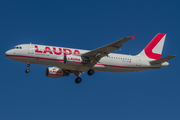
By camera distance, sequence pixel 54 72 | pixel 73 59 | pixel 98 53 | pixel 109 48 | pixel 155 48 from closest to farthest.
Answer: pixel 109 48, pixel 73 59, pixel 98 53, pixel 54 72, pixel 155 48

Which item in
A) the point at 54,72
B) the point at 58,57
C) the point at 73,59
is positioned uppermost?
the point at 58,57

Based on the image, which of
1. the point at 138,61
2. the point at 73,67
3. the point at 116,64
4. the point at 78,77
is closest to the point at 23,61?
the point at 73,67

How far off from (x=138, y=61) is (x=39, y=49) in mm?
14803

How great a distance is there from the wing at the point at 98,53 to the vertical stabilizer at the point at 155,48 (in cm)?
889

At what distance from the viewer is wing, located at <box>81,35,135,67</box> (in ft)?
116

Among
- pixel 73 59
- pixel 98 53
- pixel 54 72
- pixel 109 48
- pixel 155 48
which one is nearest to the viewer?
pixel 109 48

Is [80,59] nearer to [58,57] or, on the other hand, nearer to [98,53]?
[98,53]

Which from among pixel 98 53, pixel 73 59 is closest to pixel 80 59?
pixel 73 59

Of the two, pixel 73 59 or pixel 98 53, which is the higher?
pixel 98 53

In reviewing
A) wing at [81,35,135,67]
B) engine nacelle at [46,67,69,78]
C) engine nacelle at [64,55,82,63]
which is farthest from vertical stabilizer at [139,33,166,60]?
engine nacelle at [46,67,69,78]

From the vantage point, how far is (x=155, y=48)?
149ft

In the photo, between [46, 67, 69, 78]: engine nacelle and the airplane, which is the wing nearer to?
the airplane

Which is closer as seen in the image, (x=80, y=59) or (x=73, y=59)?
(x=73, y=59)

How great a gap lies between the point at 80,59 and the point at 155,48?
14.1 metres
